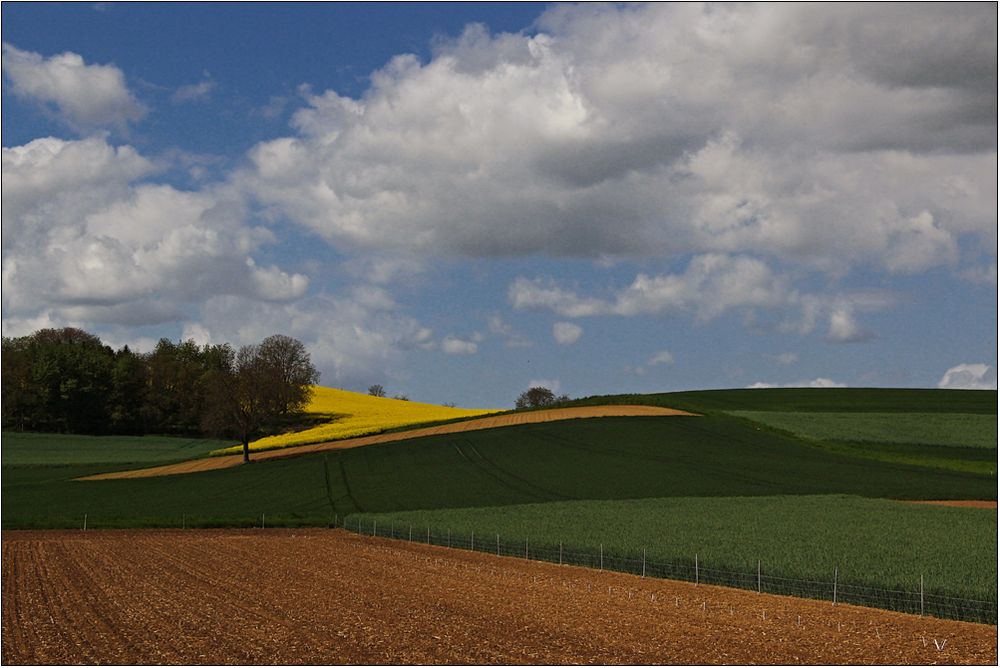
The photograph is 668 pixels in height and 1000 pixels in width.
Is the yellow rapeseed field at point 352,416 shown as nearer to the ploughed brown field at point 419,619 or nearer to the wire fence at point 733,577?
the wire fence at point 733,577

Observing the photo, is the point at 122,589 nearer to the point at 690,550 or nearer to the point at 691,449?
the point at 690,550

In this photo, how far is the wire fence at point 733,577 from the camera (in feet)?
92.1

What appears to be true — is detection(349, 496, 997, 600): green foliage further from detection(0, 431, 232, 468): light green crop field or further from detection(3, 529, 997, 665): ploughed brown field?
detection(0, 431, 232, 468): light green crop field

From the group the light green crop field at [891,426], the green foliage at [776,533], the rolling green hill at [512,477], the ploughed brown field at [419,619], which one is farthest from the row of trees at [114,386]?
the ploughed brown field at [419,619]

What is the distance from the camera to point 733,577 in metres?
34.8

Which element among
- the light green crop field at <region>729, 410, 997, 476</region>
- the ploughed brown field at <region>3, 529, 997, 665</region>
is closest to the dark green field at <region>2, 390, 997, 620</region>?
the light green crop field at <region>729, 410, 997, 476</region>

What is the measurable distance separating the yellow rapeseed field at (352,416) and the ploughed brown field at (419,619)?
71.9 metres

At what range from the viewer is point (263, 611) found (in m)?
27.3

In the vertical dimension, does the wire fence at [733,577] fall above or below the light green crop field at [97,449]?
below

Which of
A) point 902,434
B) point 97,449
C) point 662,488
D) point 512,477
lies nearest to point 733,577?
point 662,488

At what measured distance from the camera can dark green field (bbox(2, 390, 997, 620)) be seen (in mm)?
40500

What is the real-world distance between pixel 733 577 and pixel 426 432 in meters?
72.7

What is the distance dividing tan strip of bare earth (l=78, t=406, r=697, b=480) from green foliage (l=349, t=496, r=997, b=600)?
135 feet

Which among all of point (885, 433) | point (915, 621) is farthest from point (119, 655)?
point (885, 433)
